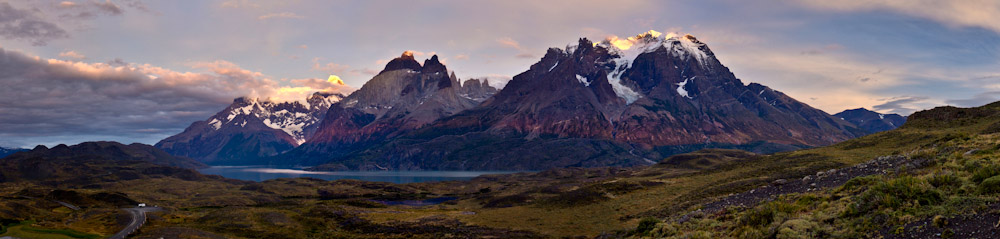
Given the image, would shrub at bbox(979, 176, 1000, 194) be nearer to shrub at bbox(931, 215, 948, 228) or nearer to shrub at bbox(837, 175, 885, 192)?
shrub at bbox(931, 215, 948, 228)

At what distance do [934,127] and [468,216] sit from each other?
8936cm

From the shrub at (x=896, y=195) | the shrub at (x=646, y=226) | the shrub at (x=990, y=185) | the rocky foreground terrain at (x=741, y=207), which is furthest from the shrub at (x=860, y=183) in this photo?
the shrub at (x=646, y=226)

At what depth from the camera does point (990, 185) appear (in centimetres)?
2516

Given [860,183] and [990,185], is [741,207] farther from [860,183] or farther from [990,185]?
[990,185]

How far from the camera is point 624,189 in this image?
106875 mm

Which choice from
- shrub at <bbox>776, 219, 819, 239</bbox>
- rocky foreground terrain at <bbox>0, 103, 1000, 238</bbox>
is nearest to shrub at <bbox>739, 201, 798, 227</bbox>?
rocky foreground terrain at <bbox>0, 103, 1000, 238</bbox>

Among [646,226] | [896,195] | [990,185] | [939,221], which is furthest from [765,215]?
[646,226]

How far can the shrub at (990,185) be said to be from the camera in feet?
81.4

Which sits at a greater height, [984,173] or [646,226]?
[984,173]

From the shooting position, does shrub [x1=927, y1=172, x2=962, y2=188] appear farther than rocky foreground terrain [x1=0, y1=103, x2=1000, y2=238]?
Yes

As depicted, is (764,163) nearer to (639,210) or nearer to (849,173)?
(639,210)

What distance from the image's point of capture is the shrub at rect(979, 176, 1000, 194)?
81.4 feet

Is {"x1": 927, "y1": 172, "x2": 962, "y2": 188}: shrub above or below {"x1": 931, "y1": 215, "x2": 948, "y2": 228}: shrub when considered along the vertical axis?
above

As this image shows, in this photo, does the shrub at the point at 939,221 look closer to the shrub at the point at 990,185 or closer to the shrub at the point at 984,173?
the shrub at the point at 990,185
